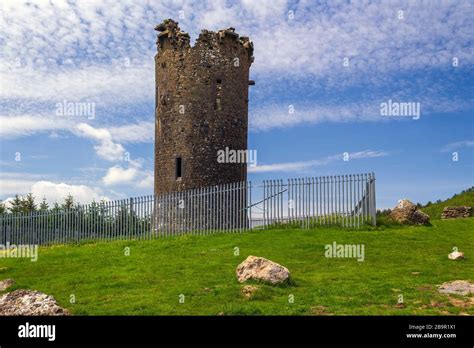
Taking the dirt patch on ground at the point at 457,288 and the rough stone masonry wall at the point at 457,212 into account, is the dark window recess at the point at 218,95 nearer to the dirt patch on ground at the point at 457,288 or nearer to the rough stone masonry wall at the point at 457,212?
the rough stone masonry wall at the point at 457,212

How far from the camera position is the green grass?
44.3 ft

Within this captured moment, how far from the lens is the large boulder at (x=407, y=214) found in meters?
27.2

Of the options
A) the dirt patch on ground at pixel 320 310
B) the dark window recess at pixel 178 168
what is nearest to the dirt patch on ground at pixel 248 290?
the dirt patch on ground at pixel 320 310

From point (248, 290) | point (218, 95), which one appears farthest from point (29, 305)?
point (218, 95)

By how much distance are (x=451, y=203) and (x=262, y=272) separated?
2915 centimetres

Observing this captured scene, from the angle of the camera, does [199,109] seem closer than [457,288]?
No

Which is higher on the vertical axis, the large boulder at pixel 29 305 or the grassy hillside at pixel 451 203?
the grassy hillside at pixel 451 203

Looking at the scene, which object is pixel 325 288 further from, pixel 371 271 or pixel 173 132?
pixel 173 132

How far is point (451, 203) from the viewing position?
4056 cm

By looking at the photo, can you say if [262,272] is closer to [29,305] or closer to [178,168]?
[29,305]

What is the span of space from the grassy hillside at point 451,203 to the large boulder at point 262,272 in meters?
25.0

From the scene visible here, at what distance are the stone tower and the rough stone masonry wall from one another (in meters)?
13.0

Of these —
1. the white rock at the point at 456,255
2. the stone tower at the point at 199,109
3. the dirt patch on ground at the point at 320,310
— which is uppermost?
the stone tower at the point at 199,109
